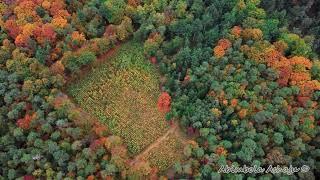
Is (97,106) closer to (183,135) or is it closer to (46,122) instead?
(46,122)

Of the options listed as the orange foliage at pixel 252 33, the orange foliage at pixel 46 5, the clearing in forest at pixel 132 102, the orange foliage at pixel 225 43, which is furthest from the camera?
the orange foliage at pixel 46 5

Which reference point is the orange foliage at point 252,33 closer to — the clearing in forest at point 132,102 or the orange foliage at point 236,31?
the orange foliage at point 236,31

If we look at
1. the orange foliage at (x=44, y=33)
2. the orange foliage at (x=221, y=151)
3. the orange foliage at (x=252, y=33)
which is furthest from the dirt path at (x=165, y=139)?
the orange foliage at (x=44, y=33)

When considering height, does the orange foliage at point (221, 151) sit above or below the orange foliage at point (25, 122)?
below

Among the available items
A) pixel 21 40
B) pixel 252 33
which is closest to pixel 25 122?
pixel 21 40

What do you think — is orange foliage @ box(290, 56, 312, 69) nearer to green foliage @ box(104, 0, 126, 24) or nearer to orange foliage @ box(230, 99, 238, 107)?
orange foliage @ box(230, 99, 238, 107)

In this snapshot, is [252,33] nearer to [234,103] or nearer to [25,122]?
[234,103]
